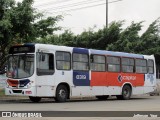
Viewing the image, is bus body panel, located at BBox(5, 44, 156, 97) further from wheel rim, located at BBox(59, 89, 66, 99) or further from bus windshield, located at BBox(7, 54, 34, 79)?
wheel rim, located at BBox(59, 89, 66, 99)

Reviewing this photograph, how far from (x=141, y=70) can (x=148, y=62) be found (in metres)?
0.94

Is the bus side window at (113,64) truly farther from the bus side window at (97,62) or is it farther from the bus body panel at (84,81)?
the bus side window at (97,62)

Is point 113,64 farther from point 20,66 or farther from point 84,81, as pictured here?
point 20,66

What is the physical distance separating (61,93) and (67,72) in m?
1.16

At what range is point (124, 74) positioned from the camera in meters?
29.1

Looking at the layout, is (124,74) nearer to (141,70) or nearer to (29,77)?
(141,70)

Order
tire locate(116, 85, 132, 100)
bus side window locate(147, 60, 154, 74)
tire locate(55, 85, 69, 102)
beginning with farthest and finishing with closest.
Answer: bus side window locate(147, 60, 154, 74)
tire locate(116, 85, 132, 100)
tire locate(55, 85, 69, 102)

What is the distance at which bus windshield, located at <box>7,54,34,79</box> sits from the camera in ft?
77.0

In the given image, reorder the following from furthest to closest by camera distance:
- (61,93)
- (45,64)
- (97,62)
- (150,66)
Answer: (150,66)
(97,62)
(61,93)
(45,64)

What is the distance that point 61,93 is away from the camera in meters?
24.5

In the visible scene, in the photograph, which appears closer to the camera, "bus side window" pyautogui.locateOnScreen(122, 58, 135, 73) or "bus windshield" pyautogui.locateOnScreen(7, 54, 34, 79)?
"bus windshield" pyautogui.locateOnScreen(7, 54, 34, 79)

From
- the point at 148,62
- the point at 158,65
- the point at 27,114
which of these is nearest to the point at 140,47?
the point at 158,65

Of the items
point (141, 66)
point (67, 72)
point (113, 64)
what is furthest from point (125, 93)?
point (67, 72)

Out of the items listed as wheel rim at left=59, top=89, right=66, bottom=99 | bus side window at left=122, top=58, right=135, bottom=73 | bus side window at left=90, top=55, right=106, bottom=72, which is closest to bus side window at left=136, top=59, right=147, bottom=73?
bus side window at left=122, top=58, right=135, bottom=73
